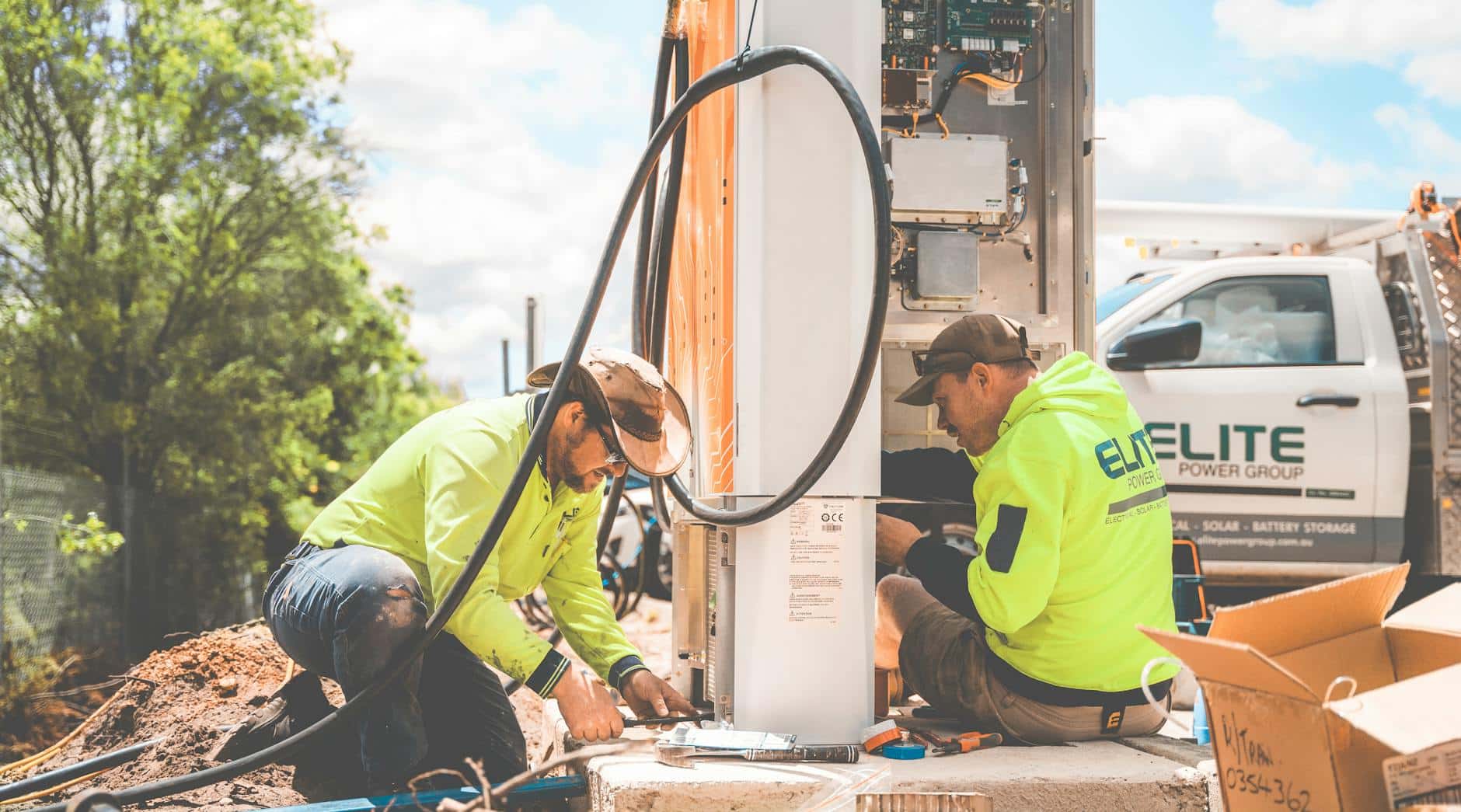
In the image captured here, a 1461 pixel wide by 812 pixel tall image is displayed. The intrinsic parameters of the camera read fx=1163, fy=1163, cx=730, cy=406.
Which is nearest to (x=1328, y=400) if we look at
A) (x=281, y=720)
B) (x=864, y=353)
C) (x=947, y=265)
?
→ (x=947, y=265)

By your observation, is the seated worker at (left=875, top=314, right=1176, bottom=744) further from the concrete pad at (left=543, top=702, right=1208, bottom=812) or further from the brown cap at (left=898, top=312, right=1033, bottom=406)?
the concrete pad at (left=543, top=702, right=1208, bottom=812)

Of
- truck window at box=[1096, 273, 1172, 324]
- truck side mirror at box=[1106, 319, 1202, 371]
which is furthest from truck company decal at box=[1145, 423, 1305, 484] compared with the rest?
truck window at box=[1096, 273, 1172, 324]

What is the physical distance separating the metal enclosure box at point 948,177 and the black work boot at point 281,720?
2.42 m

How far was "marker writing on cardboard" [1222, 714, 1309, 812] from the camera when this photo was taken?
208 cm

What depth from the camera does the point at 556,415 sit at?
3027 millimetres

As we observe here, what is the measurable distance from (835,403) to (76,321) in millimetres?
12119

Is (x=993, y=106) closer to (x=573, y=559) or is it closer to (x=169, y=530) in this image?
(x=573, y=559)

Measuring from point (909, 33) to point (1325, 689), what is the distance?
94.6 inches

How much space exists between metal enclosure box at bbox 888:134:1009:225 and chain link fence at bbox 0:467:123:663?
272 inches

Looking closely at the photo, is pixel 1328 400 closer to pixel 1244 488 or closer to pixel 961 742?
pixel 1244 488

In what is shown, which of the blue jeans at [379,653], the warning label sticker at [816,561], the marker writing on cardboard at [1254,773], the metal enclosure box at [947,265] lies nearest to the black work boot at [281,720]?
the blue jeans at [379,653]

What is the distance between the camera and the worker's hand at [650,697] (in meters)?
3.37

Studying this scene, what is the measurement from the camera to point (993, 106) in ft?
14.3

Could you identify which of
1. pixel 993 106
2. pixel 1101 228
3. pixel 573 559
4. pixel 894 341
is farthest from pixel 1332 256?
pixel 573 559
